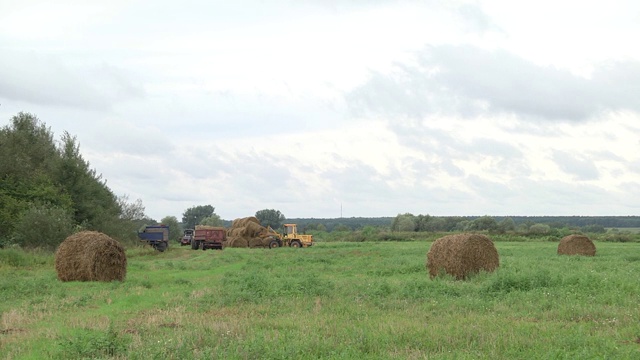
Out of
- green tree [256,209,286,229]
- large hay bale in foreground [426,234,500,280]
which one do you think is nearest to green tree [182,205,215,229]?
green tree [256,209,286,229]

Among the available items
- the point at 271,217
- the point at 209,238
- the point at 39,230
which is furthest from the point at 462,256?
the point at 271,217

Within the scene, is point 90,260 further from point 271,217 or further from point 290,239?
point 271,217

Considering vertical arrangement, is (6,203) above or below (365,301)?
above

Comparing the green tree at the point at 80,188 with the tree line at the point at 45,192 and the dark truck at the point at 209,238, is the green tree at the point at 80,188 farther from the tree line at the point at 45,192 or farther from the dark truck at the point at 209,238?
the dark truck at the point at 209,238

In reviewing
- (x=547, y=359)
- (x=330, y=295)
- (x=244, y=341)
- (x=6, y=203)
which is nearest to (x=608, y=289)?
(x=330, y=295)

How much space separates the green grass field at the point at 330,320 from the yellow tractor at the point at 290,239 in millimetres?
39057

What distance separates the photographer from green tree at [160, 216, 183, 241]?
309ft

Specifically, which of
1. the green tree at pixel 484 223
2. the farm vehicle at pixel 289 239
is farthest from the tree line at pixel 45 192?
the green tree at pixel 484 223

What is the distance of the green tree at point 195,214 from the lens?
15225 cm

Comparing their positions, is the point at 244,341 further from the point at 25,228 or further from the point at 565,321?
the point at 25,228

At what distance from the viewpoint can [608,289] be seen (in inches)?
594

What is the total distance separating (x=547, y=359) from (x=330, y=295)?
8271 mm

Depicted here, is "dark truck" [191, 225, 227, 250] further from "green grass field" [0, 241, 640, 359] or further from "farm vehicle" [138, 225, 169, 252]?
"green grass field" [0, 241, 640, 359]

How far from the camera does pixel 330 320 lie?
1173 centimetres
